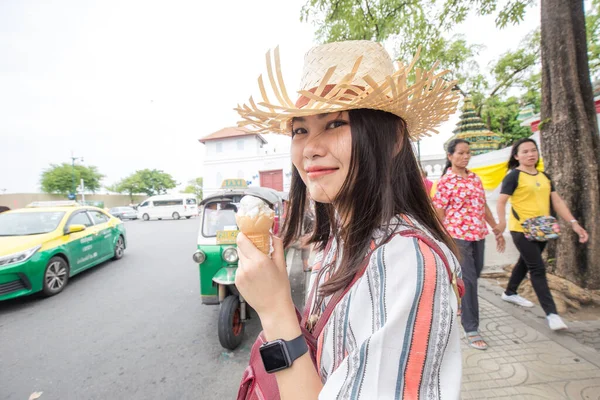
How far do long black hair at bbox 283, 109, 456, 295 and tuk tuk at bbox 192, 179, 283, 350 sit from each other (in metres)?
2.38

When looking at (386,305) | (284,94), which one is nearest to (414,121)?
(284,94)

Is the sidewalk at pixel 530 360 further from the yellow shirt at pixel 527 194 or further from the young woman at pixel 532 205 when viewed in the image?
the yellow shirt at pixel 527 194

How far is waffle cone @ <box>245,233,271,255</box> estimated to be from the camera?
3.83 ft

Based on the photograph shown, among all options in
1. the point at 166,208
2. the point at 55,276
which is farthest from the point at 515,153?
the point at 166,208

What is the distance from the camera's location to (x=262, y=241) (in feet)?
3.87

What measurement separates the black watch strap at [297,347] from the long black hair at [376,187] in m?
0.17

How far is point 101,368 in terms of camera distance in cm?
282

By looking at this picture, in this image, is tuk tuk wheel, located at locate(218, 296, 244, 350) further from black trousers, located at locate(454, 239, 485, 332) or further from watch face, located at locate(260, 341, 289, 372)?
black trousers, located at locate(454, 239, 485, 332)

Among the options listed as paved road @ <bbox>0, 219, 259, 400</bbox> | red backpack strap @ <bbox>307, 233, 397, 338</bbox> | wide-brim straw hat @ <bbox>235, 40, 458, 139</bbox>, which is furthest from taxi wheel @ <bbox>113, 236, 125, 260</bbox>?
red backpack strap @ <bbox>307, 233, 397, 338</bbox>

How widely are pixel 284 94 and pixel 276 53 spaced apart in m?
0.14

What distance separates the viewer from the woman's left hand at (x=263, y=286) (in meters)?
0.93

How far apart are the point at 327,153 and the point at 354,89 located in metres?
0.24

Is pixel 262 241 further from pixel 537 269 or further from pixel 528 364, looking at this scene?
pixel 537 269

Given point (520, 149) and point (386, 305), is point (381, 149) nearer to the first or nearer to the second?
point (386, 305)
